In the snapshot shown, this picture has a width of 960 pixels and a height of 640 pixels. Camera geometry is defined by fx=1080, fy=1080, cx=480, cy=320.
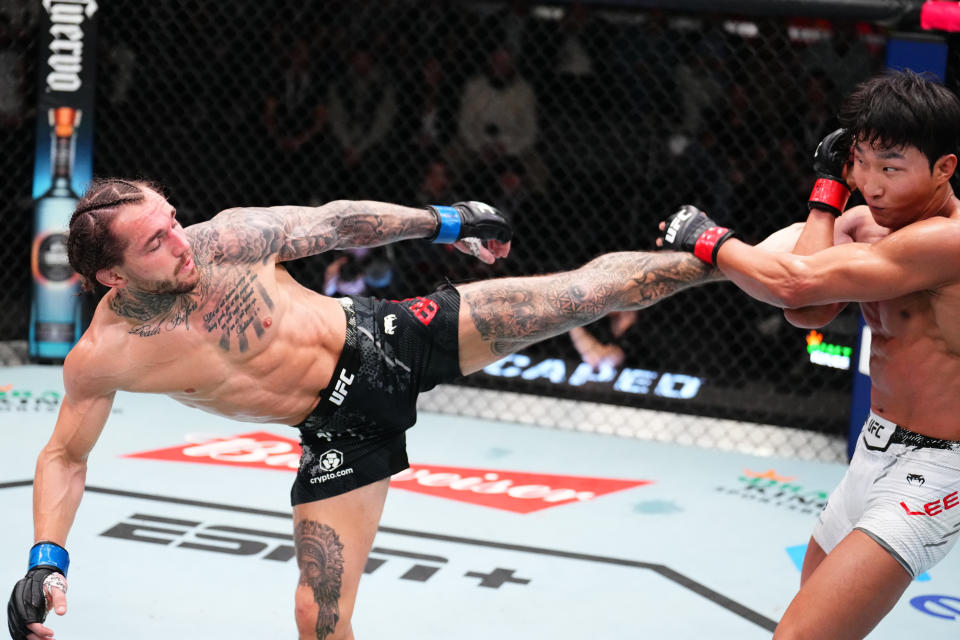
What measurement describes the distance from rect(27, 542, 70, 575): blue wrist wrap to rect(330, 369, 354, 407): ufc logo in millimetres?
593

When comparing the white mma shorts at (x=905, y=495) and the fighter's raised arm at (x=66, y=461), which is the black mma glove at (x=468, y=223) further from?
the white mma shorts at (x=905, y=495)

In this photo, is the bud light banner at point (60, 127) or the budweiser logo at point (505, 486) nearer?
the budweiser logo at point (505, 486)

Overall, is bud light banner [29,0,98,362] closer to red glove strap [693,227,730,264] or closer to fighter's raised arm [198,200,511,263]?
fighter's raised arm [198,200,511,263]

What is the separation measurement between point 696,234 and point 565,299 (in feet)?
1.00

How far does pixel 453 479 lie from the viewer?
405 centimetres

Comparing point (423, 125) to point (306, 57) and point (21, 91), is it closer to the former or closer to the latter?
point (306, 57)

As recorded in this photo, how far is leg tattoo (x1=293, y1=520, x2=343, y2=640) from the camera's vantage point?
2.22 meters

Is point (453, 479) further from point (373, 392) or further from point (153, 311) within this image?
point (153, 311)

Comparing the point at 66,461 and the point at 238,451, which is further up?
the point at 66,461

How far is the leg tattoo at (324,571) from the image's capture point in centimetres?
222

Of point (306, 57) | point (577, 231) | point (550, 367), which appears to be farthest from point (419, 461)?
point (306, 57)

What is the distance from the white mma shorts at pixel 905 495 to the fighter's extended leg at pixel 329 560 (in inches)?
38.5

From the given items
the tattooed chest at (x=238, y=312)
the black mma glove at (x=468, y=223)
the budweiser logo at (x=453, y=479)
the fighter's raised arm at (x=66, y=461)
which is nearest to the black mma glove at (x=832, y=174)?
the black mma glove at (x=468, y=223)

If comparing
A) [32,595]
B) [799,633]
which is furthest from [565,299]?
[32,595]
